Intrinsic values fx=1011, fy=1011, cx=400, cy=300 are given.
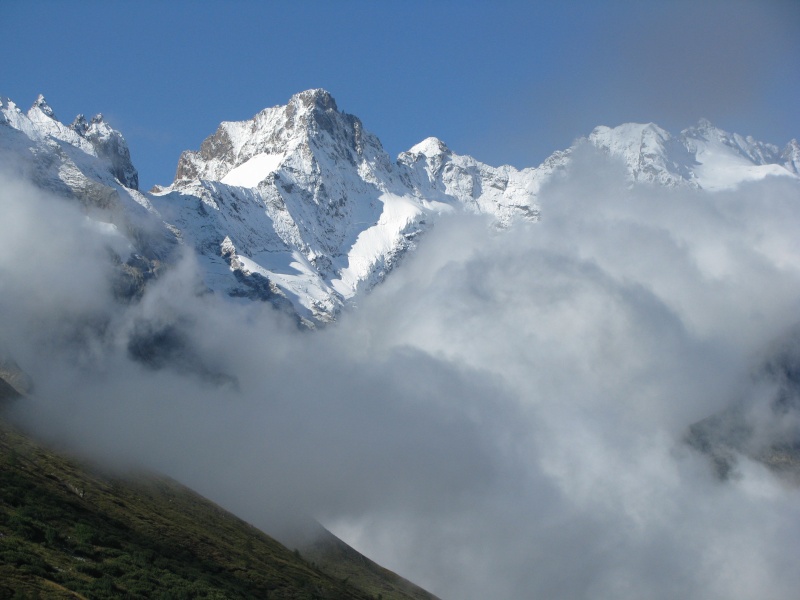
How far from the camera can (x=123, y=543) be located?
357 feet

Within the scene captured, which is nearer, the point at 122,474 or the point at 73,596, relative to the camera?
the point at 73,596

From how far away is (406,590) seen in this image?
19925cm

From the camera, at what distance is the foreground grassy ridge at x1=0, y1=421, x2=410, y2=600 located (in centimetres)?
8769

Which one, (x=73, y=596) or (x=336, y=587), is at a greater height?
(x=336, y=587)

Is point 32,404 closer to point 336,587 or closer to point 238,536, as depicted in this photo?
point 238,536

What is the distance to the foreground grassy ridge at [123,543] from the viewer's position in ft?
288

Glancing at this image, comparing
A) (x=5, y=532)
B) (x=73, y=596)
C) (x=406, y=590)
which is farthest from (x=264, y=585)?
(x=406, y=590)

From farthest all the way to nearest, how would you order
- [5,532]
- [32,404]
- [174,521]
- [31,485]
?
1. [32,404]
2. [174,521]
3. [31,485]
4. [5,532]

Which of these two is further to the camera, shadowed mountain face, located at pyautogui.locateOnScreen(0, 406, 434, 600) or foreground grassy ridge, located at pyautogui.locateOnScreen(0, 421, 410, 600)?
shadowed mountain face, located at pyautogui.locateOnScreen(0, 406, 434, 600)

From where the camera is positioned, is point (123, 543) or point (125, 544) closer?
point (125, 544)

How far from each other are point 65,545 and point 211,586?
56.4 feet

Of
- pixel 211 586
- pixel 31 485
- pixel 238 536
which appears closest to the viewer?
pixel 211 586

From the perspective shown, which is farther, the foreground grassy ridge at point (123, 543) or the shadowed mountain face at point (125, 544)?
the shadowed mountain face at point (125, 544)

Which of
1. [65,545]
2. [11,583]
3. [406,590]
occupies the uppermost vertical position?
[406,590]
